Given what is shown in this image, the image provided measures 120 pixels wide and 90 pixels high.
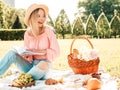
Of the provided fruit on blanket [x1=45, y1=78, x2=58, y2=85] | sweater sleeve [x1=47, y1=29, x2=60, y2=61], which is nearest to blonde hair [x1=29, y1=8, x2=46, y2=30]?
sweater sleeve [x1=47, y1=29, x2=60, y2=61]

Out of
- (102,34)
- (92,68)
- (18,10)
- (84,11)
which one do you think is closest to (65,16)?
(102,34)

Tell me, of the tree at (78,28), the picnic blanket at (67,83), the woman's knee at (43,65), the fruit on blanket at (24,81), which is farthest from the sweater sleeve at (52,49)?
the tree at (78,28)

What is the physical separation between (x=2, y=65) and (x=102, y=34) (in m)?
21.2

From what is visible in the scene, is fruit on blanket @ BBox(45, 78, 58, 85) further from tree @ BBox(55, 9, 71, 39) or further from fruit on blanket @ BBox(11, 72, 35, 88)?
tree @ BBox(55, 9, 71, 39)

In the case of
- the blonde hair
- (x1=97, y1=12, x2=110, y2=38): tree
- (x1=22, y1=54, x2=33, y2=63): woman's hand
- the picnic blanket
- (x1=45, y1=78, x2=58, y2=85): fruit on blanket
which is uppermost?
the blonde hair

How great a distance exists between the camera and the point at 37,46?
595cm

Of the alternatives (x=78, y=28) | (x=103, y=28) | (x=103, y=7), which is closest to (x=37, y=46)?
(x=78, y=28)

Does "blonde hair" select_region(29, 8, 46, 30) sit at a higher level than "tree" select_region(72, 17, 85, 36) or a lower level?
higher

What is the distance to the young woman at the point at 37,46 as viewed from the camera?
572cm

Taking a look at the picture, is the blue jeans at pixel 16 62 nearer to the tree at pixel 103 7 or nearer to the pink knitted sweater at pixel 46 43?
the pink knitted sweater at pixel 46 43

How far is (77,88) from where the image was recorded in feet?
16.9

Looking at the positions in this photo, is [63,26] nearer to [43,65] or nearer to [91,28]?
[91,28]

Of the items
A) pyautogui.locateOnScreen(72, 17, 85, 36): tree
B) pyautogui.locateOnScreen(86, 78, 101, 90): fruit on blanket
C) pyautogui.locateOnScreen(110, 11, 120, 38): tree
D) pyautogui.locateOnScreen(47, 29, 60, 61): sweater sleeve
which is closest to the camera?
pyautogui.locateOnScreen(86, 78, 101, 90): fruit on blanket

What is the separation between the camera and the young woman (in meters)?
5.72
